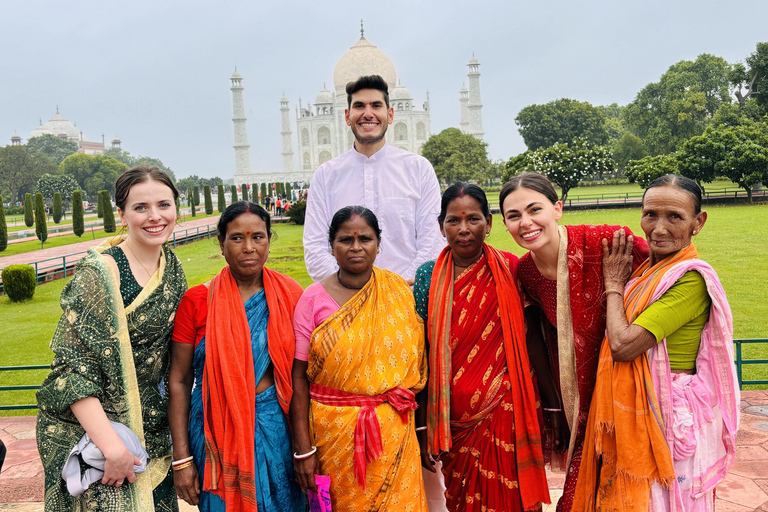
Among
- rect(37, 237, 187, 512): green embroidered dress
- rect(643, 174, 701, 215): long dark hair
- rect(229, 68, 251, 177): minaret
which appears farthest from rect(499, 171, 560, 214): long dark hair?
rect(229, 68, 251, 177): minaret

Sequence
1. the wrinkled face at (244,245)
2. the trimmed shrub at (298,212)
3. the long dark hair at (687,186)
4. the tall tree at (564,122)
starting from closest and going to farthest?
1. the long dark hair at (687,186)
2. the wrinkled face at (244,245)
3. the trimmed shrub at (298,212)
4. the tall tree at (564,122)

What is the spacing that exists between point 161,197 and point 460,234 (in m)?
1.03

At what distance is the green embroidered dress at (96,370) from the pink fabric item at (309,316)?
0.46 m

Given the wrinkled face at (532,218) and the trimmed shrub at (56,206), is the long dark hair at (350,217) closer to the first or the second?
the wrinkled face at (532,218)

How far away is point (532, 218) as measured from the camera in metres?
2.04

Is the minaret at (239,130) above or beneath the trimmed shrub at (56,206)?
above

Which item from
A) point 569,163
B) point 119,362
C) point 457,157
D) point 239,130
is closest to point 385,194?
point 119,362

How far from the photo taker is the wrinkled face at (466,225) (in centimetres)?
208

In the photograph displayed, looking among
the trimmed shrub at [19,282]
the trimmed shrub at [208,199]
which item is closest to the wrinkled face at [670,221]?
the trimmed shrub at [19,282]

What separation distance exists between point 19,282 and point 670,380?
34.4ft

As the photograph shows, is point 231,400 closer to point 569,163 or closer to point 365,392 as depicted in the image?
point 365,392

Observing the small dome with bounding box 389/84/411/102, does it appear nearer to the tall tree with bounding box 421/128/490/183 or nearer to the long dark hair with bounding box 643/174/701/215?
the tall tree with bounding box 421/128/490/183

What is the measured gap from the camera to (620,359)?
72.7 inches

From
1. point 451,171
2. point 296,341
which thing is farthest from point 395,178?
point 451,171
